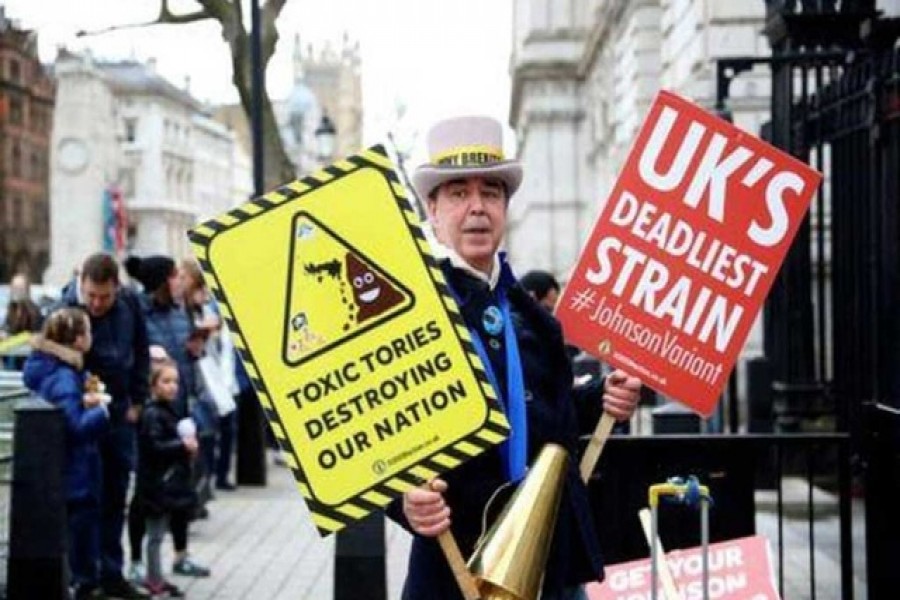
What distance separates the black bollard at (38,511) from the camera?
8.84 meters

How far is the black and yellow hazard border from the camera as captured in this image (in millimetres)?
4586

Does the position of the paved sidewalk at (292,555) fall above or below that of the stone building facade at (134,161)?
below

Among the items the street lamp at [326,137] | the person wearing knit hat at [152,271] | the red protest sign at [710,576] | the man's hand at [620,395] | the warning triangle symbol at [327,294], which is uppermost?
the street lamp at [326,137]

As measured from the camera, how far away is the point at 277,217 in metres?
4.62

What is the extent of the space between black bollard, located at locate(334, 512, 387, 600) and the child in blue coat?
5.44 ft

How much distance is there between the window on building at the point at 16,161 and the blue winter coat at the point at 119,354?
363 ft

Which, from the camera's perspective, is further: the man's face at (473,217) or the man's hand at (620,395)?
the man's hand at (620,395)

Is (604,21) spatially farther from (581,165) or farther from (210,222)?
(210,222)

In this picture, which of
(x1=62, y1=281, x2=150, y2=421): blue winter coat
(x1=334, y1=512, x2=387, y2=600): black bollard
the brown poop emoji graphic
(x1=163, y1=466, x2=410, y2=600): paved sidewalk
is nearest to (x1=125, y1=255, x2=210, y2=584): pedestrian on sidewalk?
(x1=163, y1=466, x2=410, y2=600): paved sidewalk

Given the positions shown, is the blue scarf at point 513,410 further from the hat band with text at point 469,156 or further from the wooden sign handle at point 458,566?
the hat band with text at point 469,156

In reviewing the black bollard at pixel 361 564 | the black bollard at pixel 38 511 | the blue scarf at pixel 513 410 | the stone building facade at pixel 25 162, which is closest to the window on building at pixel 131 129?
the stone building facade at pixel 25 162

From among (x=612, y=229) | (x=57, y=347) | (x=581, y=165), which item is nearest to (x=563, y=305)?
(x=612, y=229)

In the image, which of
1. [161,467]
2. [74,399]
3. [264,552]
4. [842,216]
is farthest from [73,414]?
[842,216]

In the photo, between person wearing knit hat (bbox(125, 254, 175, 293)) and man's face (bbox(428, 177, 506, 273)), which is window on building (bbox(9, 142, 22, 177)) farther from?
man's face (bbox(428, 177, 506, 273))
